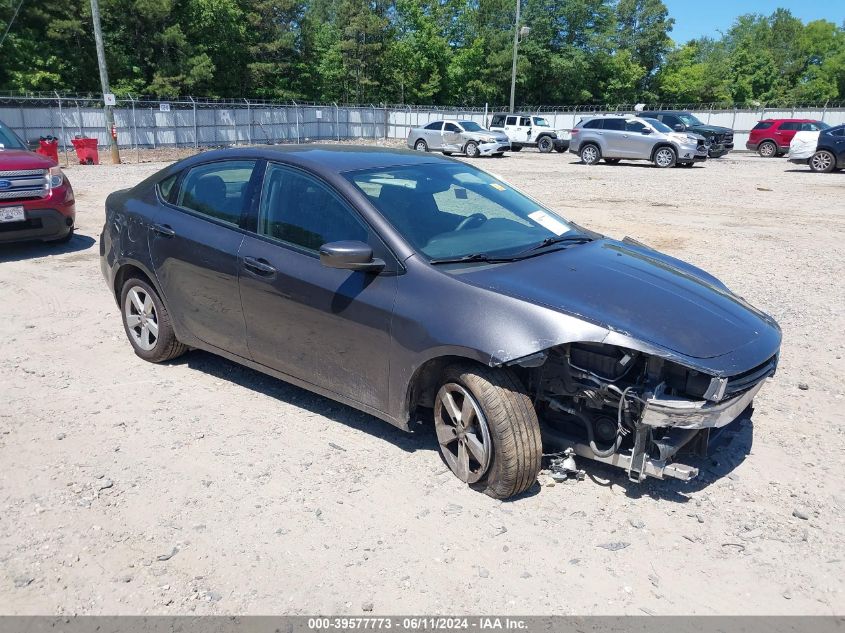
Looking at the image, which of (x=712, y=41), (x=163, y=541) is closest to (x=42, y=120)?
(x=163, y=541)

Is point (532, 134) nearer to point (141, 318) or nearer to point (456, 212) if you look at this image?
point (141, 318)

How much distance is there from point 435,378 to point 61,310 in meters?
4.66

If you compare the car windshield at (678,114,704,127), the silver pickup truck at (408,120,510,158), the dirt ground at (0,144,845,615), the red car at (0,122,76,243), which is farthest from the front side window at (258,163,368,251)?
the car windshield at (678,114,704,127)

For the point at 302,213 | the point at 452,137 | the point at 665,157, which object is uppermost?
the point at 302,213

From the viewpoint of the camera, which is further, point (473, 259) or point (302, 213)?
point (302, 213)

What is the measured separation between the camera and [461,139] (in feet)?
98.2

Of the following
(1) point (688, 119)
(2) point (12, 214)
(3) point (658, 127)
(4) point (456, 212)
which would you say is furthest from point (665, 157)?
(4) point (456, 212)

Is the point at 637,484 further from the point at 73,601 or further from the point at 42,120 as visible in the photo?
the point at 42,120

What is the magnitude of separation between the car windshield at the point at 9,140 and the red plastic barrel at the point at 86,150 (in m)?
16.0

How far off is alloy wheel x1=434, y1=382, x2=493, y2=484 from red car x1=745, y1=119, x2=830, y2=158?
3112 cm

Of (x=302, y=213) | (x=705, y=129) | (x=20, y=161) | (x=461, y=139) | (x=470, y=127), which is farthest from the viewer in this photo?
(x=470, y=127)

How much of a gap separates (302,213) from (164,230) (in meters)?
1.29

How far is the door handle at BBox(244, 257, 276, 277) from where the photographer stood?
419 cm

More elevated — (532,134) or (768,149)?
(532,134)
